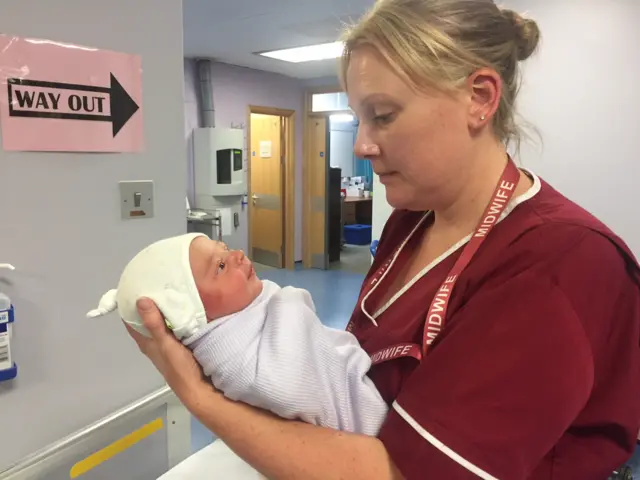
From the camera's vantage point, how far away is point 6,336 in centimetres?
133

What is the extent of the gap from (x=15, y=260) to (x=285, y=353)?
92 cm

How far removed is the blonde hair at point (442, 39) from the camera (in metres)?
0.80

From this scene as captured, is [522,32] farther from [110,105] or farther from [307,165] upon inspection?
[307,165]

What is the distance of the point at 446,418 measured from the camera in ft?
2.15

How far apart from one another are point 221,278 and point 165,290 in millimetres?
109

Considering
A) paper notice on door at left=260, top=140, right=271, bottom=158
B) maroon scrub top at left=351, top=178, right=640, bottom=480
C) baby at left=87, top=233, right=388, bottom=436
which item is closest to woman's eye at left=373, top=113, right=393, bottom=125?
maroon scrub top at left=351, top=178, right=640, bottom=480

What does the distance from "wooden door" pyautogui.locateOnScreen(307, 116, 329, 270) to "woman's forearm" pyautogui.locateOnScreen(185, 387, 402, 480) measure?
A: 595 centimetres

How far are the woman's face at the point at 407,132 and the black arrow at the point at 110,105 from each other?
35.0 inches

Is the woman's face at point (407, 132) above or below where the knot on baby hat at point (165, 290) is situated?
above

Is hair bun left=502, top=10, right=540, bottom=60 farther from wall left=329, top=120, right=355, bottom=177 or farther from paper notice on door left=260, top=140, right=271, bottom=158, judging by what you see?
wall left=329, top=120, right=355, bottom=177

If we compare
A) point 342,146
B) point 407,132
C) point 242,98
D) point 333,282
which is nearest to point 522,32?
point 407,132

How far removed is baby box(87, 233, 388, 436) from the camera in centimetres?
82

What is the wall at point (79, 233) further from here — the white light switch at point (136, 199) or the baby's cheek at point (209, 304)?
the baby's cheek at point (209, 304)

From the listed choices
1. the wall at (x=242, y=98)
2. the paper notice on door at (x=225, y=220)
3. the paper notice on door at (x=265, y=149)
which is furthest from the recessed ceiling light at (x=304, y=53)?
the paper notice on door at (x=225, y=220)
